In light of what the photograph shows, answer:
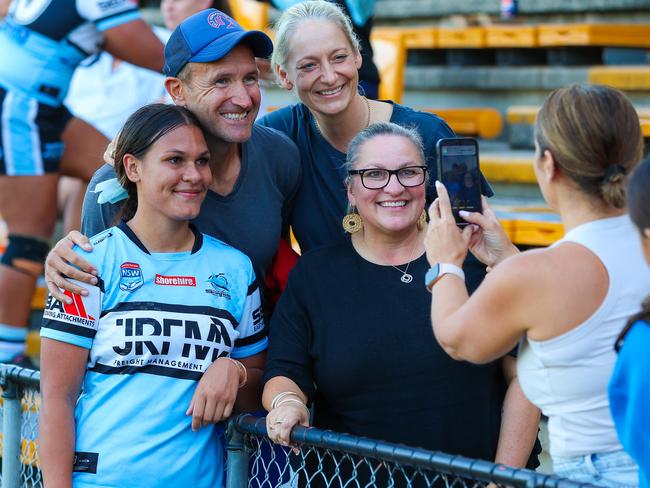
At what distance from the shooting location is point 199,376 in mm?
2684

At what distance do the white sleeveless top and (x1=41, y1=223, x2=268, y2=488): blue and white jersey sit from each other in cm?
92

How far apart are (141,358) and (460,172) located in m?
0.89

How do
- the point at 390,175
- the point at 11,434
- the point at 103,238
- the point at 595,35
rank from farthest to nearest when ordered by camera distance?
the point at 595,35 → the point at 11,434 → the point at 390,175 → the point at 103,238

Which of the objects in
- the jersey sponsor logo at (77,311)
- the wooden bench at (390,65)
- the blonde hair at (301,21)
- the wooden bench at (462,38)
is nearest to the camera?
the jersey sponsor logo at (77,311)

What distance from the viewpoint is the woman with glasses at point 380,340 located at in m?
2.70

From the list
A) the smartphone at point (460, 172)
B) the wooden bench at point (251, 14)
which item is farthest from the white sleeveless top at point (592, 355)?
the wooden bench at point (251, 14)

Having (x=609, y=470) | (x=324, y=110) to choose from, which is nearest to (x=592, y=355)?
(x=609, y=470)

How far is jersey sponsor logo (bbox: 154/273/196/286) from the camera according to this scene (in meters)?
2.68

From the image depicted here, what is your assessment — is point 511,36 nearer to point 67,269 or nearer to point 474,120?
point 474,120

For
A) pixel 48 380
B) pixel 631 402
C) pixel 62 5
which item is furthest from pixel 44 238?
pixel 631 402

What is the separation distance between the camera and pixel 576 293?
202 cm

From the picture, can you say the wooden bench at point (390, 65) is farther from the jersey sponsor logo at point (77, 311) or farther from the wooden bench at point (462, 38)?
the jersey sponsor logo at point (77, 311)

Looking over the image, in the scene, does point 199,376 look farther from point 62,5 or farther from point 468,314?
point 62,5

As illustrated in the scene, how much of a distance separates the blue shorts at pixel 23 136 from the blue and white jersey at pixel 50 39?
53mm
